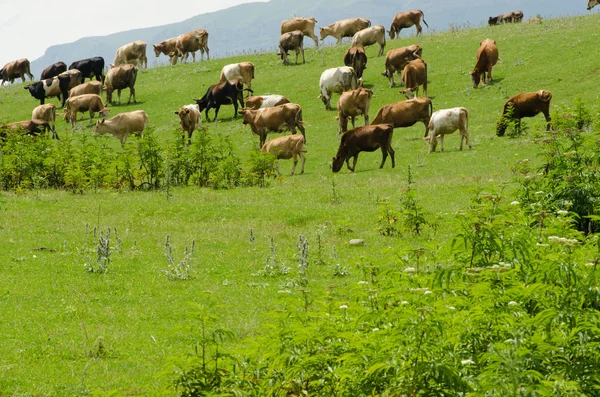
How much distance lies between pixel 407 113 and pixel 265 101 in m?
7.97

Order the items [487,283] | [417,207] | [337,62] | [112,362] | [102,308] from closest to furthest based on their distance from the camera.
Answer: [487,283] → [112,362] → [102,308] → [417,207] → [337,62]

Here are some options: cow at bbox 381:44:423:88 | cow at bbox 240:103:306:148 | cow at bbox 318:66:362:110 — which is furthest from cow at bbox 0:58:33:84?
cow at bbox 240:103:306:148

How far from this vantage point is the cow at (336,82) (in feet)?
117

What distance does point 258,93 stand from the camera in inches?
1565

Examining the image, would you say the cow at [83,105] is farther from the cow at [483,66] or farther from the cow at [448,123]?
the cow at [448,123]

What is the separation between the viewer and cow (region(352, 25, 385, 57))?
44.9 metres

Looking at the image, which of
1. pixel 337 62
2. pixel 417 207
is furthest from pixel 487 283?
pixel 337 62

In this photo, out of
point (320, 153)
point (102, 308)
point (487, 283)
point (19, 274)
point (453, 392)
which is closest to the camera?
point (453, 392)

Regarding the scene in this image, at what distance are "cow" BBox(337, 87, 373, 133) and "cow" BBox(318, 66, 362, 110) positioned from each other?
436 cm

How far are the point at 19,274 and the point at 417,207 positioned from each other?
309 inches

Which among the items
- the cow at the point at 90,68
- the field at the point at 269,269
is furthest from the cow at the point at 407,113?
the cow at the point at 90,68

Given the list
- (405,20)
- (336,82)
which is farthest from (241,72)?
(405,20)

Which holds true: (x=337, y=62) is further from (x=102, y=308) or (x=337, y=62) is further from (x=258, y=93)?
(x=102, y=308)

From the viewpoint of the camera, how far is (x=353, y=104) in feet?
103
